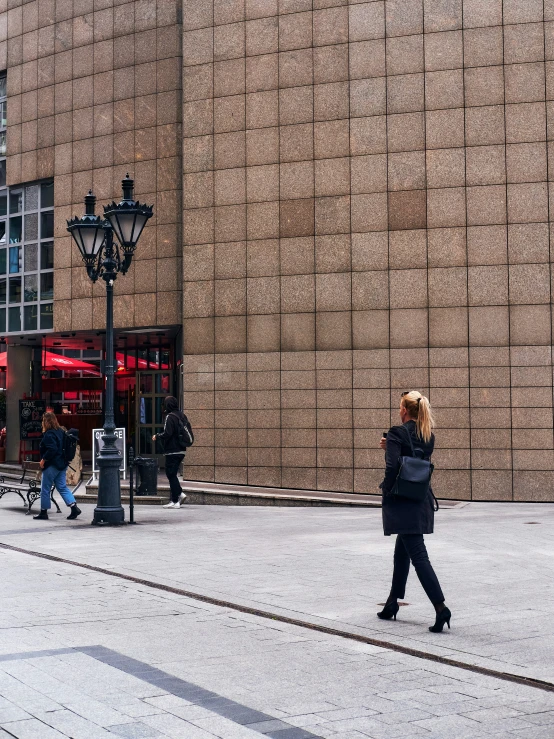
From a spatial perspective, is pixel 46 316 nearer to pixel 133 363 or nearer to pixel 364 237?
pixel 133 363

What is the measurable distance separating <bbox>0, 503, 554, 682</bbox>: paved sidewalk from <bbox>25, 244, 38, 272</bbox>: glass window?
448 inches

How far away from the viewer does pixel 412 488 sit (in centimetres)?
830

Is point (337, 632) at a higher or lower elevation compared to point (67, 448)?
lower

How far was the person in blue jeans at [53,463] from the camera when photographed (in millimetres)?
Result: 17531

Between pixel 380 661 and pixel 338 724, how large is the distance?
61.9 inches

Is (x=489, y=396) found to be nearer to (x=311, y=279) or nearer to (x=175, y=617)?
(x=311, y=279)

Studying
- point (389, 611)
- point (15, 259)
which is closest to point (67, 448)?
point (389, 611)

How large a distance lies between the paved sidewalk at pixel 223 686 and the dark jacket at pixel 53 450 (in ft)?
28.0

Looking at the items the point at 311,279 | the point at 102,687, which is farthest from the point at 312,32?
the point at 102,687

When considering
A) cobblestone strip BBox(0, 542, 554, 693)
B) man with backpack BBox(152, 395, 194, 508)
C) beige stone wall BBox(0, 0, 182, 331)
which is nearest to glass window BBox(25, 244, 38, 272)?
beige stone wall BBox(0, 0, 182, 331)

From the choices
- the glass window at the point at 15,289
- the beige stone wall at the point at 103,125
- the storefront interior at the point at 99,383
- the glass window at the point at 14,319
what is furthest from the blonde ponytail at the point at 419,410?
the glass window at the point at 15,289

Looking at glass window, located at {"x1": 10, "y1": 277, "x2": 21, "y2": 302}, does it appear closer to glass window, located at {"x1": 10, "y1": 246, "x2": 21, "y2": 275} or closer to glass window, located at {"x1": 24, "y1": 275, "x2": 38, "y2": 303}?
glass window, located at {"x1": 10, "y1": 246, "x2": 21, "y2": 275}

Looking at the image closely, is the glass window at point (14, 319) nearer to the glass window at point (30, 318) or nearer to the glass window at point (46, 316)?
the glass window at point (30, 318)

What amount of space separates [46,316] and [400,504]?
21796mm
